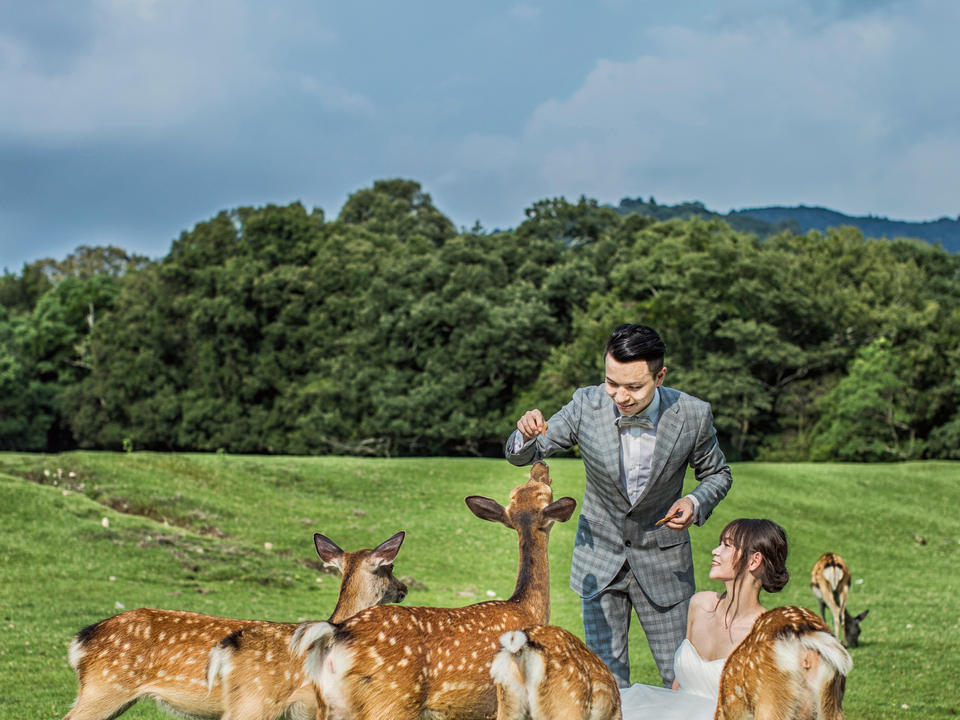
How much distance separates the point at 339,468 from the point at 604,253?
23.3 metres

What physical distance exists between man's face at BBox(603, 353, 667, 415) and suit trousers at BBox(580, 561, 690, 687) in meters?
0.88

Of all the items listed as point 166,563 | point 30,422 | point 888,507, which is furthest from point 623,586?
point 30,422

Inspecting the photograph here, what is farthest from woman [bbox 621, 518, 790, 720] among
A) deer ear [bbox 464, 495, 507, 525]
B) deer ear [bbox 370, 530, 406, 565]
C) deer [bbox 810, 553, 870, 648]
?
deer [bbox 810, 553, 870, 648]

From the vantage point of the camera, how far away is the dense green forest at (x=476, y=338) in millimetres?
34750

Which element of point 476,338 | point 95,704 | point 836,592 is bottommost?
point 836,592

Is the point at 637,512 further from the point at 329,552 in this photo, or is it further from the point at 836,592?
the point at 836,592

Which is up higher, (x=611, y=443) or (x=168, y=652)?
(x=611, y=443)

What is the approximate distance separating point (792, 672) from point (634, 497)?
133 centimetres

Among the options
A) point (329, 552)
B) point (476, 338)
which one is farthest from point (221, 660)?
point (476, 338)

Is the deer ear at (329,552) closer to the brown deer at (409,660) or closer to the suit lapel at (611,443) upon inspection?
the brown deer at (409,660)

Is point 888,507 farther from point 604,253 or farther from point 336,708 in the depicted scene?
point 604,253

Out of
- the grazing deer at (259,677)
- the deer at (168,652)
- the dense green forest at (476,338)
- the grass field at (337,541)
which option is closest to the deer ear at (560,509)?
the deer at (168,652)

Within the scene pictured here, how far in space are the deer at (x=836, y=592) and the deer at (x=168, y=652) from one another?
7836 mm

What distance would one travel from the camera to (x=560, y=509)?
404cm
